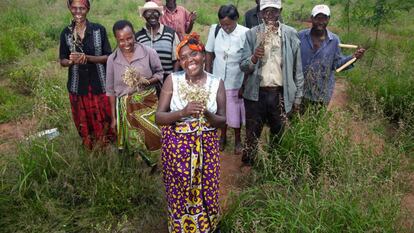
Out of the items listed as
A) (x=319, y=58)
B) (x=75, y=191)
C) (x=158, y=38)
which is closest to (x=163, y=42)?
(x=158, y=38)

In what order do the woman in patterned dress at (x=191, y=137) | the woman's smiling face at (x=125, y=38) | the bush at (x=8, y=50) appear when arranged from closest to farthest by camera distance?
the woman in patterned dress at (x=191, y=137)
the woman's smiling face at (x=125, y=38)
the bush at (x=8, y=50)

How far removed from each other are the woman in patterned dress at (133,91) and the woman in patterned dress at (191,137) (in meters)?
0.63

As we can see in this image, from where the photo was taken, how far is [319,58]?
3.61m

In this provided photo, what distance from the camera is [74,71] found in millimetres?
3504

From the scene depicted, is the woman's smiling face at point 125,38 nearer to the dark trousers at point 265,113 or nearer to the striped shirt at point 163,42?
the striped shirt at point 163,42

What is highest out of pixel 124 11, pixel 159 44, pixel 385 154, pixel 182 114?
pixel 124 11

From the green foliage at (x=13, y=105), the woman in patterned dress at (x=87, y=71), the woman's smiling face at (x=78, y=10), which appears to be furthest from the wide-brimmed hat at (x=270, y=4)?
the green foliage at (x=13, y=105)

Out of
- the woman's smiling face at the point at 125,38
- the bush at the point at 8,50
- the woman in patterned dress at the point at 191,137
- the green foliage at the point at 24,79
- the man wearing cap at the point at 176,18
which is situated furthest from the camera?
the bush at the point at 8,50

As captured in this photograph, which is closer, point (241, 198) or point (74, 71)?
point (241, 198)

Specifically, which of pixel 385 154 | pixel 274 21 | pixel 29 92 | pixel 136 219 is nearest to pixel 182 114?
pixel 136 219

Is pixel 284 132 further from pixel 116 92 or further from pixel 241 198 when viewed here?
pixel 116 92

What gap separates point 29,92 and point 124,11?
6308mm

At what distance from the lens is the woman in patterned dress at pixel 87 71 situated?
11.1ft

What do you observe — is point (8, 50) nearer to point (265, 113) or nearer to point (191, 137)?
point (265, 113)
